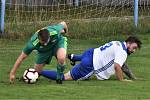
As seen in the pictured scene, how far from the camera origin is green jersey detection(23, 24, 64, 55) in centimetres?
1067

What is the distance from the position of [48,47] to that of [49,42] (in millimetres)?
224

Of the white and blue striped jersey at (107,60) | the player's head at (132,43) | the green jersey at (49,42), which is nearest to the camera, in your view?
the green jersey at (49,42)

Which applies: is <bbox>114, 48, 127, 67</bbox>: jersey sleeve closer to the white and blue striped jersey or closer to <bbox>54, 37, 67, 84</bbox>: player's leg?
the white and blue striped jersey

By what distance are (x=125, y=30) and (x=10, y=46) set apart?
15.6 ft

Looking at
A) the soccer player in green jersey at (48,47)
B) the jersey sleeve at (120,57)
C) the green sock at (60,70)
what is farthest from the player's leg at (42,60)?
the jersey sleeve at (120,57)

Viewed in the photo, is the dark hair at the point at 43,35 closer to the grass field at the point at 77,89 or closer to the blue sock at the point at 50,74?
the grass field at the point at 77,89

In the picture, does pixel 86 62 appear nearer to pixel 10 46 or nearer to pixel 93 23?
pixel 10 46

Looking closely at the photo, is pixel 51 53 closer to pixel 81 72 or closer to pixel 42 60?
pixel 42 60

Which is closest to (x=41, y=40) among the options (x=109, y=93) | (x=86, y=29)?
(x=109, y=93)

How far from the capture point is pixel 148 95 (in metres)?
9.48

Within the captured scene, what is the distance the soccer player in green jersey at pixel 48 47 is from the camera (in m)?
10.5

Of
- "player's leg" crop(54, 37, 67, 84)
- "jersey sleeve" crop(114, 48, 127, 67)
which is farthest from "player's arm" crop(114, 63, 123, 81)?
"player's leg" crop(54, 37, 67, 84)

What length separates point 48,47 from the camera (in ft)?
36.3

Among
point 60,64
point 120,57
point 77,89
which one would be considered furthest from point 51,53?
point 77,89
